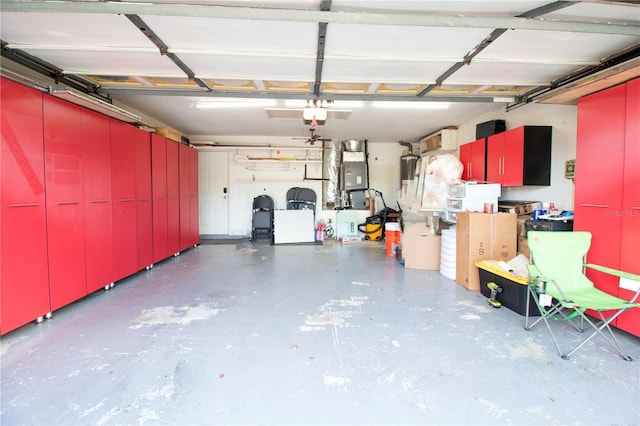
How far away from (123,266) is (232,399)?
9.52 ft

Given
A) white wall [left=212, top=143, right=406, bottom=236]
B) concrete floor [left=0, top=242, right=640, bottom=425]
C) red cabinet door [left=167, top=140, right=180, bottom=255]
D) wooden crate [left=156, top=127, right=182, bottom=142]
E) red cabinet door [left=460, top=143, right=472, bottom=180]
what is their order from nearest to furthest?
concrete floor [left=0, top=242, right=640, bottom=425]
wooden crate [left=156, top=127, right=182, bottom=142]
red cabinet door [left=460, top=143, right=472, bottom=180]
red cabinet door [left=167, top=140, right=180, bottom=255]
white wall [left=212, top=143, right=406, bottom=236]

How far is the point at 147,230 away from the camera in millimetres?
4164

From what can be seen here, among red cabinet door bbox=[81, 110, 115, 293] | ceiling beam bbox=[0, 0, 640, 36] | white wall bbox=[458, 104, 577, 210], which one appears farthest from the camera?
white wall bbox=[458, 104, 577, 210]

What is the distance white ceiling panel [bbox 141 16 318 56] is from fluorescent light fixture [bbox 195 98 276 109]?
158cm

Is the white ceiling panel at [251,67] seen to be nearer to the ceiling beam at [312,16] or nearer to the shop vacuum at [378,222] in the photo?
the ceiling beam at [312,16]

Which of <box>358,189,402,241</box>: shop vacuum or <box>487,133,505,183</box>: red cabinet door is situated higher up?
<box>487,133,505,183</box>: red cabinet door

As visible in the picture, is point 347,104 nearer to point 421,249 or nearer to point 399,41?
point 399,41

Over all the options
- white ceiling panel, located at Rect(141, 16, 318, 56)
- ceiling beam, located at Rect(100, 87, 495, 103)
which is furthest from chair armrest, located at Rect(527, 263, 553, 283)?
white ceiling panel, located at Rect(141, 16, 318, 56)

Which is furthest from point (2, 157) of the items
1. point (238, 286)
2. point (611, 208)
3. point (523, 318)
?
point (611, 208)

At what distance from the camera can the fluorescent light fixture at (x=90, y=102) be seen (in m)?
2.49

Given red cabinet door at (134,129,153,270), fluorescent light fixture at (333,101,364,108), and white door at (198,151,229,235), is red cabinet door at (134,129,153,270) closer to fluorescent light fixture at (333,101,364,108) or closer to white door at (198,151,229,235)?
fluorescent light fixture at (333,101,364,108)

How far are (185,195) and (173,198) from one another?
49 centimetres

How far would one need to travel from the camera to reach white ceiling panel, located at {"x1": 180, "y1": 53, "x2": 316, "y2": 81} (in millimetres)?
2604

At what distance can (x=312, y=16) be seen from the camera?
1.87m
